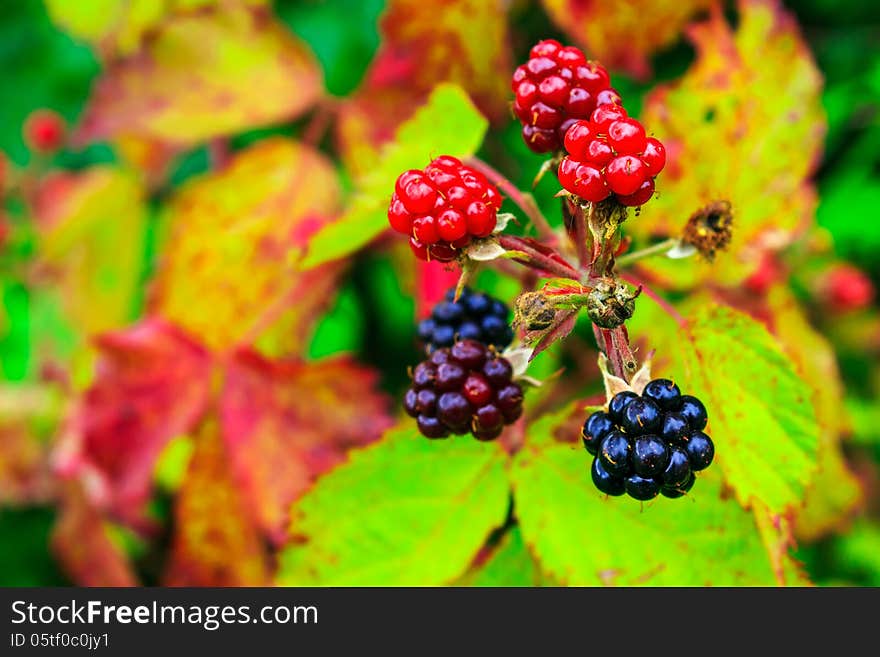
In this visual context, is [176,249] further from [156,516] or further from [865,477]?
[865,477]

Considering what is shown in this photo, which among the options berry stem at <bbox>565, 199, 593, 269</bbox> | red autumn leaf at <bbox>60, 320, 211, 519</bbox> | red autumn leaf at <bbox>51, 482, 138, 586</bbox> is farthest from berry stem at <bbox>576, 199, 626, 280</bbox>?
red autumn leaf at <bbox>51, 482, 138, 586</bbox>

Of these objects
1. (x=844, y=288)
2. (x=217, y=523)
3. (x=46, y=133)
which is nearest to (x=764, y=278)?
(x=844, y=288)

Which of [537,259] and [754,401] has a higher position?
[537,259]

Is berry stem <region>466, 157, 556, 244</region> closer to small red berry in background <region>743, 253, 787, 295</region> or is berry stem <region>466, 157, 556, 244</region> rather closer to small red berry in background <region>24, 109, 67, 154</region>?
small red berry in background <region>743, 253, 787, 295</region>

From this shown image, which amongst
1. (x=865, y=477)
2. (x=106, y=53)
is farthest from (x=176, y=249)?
(x=865, y=477)

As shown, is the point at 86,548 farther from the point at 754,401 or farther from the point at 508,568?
the point at 754,401

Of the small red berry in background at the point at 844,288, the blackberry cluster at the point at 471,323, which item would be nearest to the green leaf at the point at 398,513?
the blackberry cluster at the point at 471,323

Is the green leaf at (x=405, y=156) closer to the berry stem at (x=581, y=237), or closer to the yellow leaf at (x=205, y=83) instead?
the berry stem at (x=581, y=237)
